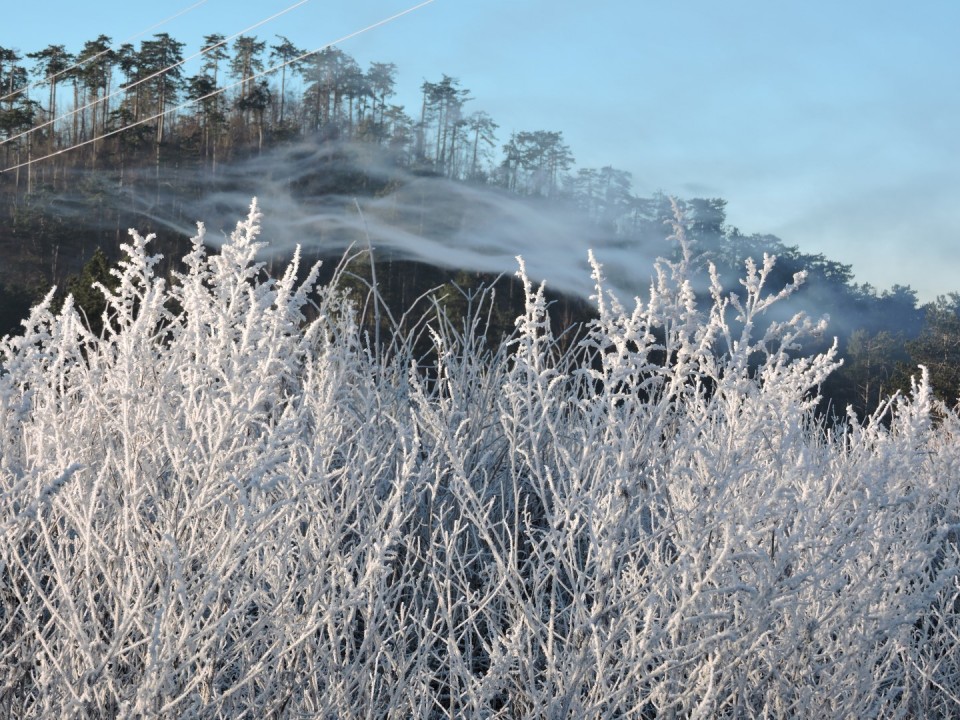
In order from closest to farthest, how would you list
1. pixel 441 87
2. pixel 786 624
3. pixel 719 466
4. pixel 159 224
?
pixel 719 466 → pixel 786 624 → pixel 441 87 → pixel 159 224

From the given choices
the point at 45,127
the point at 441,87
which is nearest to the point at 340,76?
the point at 441,87

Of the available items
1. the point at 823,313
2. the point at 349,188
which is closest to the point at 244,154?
the point at 349,188

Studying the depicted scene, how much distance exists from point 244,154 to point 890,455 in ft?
129

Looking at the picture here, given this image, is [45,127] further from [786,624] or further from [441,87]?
[786,624]

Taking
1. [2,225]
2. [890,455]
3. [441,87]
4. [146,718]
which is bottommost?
[2,225]

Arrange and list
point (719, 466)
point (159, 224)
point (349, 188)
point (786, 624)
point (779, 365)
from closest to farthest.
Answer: point (719, 466) → point (786, 624) → point (779, 365) → point (159, 224) → point (349, 188)

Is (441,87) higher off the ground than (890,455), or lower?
higher

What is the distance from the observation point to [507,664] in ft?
7.51

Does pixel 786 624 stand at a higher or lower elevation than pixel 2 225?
higher

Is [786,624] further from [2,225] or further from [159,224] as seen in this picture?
[2,225]

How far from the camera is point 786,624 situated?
9.95 ft

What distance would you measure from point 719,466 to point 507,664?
80 centimetres

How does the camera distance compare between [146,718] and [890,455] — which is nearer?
[146,718]

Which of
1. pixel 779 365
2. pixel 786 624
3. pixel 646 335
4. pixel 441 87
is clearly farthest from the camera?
pixel 441 87
